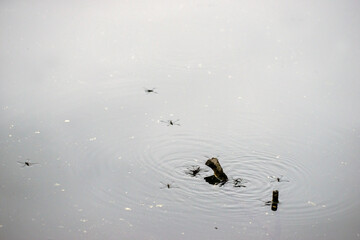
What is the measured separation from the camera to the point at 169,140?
5.52 metres

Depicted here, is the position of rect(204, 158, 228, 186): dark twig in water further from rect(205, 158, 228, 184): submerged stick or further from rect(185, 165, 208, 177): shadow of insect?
rect(185, 165, 208, 177): shadow of insect

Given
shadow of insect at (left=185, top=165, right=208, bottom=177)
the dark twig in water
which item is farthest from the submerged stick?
shadow of insect at (left=185, top=165, right=208, bottom=177)

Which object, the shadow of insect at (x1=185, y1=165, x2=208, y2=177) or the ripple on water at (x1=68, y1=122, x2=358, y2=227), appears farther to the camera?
the shadow of insect at (x1=185, y1=165, x2=208, y2=177)

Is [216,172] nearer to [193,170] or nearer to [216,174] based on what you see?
[216,174]

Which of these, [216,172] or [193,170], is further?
[193,170]

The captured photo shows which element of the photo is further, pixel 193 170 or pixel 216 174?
pixel 193 170

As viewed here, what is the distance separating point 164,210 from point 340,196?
5.96 feet

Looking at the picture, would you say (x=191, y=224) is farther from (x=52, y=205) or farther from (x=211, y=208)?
(x=52, y=205)

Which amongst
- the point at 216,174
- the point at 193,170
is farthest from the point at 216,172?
the point at 193,170

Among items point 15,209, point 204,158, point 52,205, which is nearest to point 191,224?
point 204,158

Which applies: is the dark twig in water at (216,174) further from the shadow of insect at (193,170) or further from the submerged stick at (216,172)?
the shadow of insect at (193,170)

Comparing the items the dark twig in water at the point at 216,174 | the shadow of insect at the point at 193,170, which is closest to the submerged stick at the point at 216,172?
the dark twig in water at the point at 216,174

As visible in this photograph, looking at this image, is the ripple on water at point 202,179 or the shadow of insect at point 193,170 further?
the shadow of insect at point 193,170

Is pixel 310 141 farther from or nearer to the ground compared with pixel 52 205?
farther from the ground
